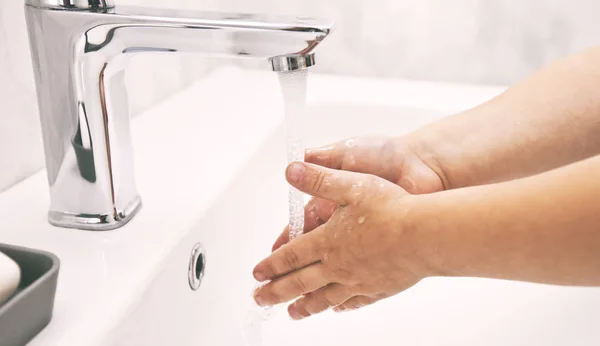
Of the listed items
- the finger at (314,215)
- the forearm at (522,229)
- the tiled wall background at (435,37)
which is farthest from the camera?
the tiled wall background at (435,37)

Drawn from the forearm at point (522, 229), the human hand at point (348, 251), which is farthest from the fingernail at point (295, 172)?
the forearm at point (522, 229)

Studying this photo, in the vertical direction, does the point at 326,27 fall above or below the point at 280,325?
above

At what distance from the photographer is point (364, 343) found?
65cm

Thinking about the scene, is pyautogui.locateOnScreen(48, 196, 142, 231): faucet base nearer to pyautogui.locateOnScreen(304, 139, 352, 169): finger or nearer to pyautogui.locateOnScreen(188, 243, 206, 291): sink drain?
pyautogui.locateOnScreen(188, 243, 206, 291): sink drain

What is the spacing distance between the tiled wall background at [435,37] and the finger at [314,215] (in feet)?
1.17

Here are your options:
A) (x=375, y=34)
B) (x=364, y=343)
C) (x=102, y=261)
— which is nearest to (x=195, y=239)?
(x=102, y=261)

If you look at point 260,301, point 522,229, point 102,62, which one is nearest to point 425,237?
point 522,229

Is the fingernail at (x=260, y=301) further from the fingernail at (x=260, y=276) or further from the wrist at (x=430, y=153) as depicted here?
the wrist at (x=430, y=153)

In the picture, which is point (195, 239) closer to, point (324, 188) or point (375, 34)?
point (324, 188)

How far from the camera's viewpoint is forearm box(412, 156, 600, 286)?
1.15ft

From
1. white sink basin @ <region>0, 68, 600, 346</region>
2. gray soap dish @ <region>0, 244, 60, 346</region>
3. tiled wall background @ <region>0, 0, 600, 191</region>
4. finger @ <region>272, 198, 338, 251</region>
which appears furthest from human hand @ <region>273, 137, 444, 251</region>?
tiled wall background @ <region>0, 0, 600, 191</region>

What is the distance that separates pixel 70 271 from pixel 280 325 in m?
0.26

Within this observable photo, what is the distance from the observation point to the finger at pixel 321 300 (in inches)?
19.5

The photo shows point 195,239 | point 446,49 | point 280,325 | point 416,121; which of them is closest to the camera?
point 195,239
